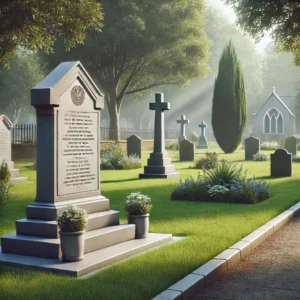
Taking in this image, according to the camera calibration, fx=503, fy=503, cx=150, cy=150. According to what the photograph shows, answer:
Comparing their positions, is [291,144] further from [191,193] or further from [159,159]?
[191,193]

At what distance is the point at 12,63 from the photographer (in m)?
61.5

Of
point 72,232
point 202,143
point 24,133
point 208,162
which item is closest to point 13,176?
point 208,162

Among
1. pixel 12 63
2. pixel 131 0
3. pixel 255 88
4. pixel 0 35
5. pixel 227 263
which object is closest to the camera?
pixel 227 263

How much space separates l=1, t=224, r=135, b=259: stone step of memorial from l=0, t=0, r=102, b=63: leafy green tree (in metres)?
15.4

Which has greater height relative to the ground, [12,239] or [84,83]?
[84,83]

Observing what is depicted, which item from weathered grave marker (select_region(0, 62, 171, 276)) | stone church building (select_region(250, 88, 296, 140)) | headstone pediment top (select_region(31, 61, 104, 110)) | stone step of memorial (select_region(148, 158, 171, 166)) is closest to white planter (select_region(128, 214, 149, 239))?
weathered grave marker (select_region(0, 62, 171, 276))

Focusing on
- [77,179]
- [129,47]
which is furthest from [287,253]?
[129,47]

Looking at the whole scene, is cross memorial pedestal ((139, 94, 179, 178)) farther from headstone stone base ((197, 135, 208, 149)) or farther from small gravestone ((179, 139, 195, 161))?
headstone stone base ((197, 135, 208, 149))

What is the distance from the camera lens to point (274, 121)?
54.4 metres

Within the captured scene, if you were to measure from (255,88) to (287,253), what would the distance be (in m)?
69.4

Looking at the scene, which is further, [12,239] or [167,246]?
[167,246]

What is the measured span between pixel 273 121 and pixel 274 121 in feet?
0.37

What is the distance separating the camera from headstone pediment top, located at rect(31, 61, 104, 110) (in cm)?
698

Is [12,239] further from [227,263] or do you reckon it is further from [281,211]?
[281,211]
